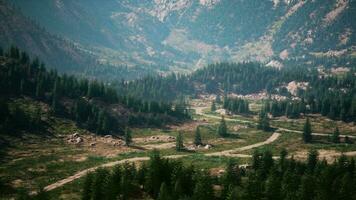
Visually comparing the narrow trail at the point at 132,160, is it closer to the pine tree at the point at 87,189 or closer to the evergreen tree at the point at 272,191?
the pine tree at the point at 87,189

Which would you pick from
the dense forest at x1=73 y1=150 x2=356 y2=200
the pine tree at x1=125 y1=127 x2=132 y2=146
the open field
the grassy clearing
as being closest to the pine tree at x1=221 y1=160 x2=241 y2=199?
the dense forest at x1=73 y1=150 x2=356 y2=200

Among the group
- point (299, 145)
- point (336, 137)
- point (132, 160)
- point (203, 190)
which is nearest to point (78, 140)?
point (132, 160)

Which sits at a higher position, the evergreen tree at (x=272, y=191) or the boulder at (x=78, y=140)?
the boulder at (x=78, y=140)

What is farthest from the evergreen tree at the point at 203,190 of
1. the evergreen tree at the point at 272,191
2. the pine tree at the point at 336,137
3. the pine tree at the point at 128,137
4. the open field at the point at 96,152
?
the pine tree at the point at 336,137

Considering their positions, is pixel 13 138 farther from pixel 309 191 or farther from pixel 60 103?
pixel 309 191

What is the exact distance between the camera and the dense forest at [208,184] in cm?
8819

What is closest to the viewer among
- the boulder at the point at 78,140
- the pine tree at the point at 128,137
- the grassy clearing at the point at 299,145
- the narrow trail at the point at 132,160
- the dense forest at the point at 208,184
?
the dense forest at the point at 208,184

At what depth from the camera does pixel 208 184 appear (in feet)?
298

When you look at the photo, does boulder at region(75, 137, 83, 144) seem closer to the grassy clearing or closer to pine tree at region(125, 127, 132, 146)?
pine tree at region(125, 127, 132, 146)

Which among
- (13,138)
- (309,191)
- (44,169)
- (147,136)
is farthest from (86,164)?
(309,191)

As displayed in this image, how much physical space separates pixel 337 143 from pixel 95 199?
131881 millimetres

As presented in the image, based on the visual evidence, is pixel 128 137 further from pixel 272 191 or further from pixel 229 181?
pixel 272 191

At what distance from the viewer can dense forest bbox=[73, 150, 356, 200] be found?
88.2 m

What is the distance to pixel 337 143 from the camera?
180 m
